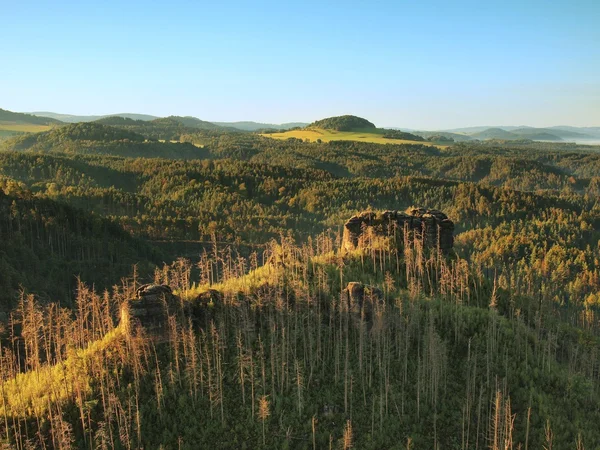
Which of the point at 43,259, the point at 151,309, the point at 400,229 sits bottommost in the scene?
the point at 43,259

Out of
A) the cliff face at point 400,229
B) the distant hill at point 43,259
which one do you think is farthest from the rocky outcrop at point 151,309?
the distant hill at point 43,259

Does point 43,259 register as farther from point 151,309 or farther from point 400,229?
point 400,229

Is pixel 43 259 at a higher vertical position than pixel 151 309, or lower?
lower

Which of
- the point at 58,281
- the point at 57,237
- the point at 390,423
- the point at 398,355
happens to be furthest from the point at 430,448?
the point at 57,237

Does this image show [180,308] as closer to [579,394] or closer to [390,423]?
[390,423]

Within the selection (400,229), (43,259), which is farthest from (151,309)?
(43,259)

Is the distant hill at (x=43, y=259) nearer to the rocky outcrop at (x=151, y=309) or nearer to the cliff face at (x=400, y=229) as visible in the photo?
the rocky outcrop at (x=151, y=309)

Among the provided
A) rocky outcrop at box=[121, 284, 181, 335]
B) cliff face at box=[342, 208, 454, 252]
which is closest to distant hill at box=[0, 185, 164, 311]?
rocky outcrop at box=[121, 284, 181, 335]

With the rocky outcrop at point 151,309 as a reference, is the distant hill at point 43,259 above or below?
below

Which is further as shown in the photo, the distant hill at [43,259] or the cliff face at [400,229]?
the distant hill at [43,259]
